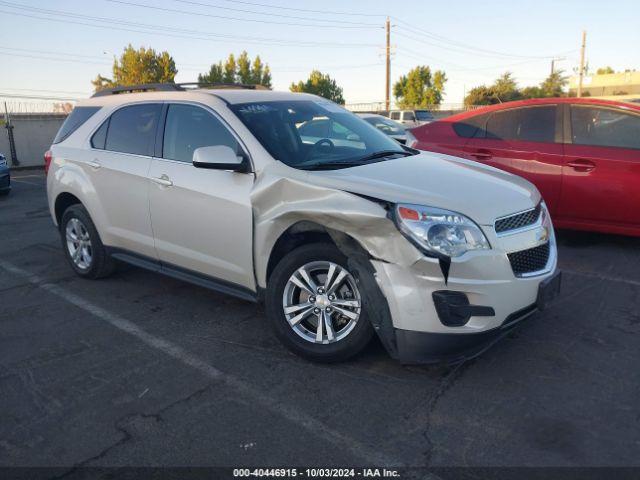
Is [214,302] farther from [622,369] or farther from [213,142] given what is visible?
[622,369]

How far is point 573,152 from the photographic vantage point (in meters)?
6.15

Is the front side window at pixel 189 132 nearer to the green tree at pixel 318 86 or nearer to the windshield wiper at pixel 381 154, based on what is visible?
the windshield wiper at pixel 381 154

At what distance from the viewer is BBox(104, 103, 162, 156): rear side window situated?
475cm

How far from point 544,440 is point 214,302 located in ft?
9.68

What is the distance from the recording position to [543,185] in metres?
6.29

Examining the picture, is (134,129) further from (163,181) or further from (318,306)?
(318,306)

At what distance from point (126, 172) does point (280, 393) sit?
8.18ft

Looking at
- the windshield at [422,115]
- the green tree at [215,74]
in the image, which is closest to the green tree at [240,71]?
the green tree at [215,74]

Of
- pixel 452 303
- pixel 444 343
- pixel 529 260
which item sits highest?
pixel 529 260

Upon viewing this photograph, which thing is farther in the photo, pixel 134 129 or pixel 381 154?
pixel 134 129

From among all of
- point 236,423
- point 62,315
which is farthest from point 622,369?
point 62,315

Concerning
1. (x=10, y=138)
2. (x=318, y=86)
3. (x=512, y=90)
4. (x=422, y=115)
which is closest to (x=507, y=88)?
(x=512, y=90)

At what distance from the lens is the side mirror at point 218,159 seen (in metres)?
3.82

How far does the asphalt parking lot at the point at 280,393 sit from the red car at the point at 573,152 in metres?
1.32
